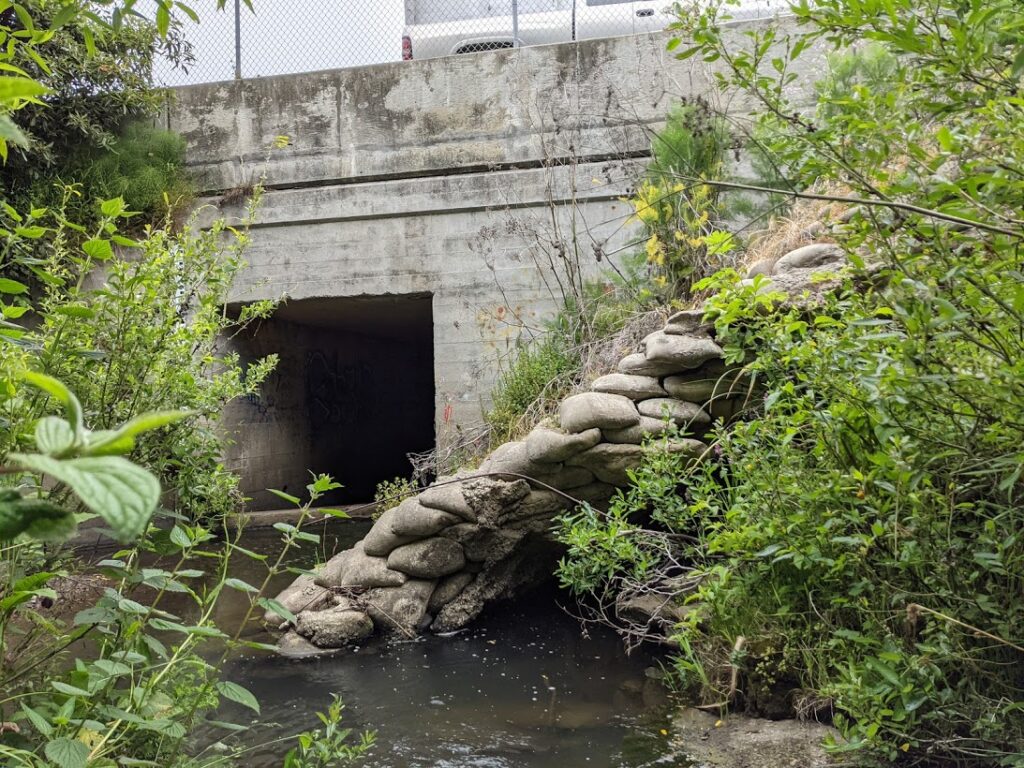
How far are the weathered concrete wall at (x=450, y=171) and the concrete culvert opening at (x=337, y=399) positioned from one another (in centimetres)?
56

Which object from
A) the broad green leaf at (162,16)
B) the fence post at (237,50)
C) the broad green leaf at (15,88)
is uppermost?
the fence post at (237,50)

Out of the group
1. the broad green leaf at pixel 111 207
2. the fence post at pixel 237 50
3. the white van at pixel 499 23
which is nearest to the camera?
the broad green leaf at pixel 111 207

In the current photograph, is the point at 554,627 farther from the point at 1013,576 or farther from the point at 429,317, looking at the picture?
the point at 429,317

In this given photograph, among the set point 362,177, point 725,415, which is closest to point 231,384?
point 725,415

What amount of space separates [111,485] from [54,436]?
0.07 meters

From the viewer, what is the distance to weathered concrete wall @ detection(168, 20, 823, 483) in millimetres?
7926

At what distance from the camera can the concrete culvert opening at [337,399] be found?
9469 millimetres

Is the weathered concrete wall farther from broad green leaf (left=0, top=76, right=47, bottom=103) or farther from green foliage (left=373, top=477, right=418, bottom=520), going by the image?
broad green leaf (left=0, top=76, right=47, bottom=103)

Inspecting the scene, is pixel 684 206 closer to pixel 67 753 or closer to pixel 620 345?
pixel 620 345

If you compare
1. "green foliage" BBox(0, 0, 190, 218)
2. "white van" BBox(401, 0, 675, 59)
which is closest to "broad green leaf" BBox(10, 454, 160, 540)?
"green foliage" BBox(0, 0, 190, 218)

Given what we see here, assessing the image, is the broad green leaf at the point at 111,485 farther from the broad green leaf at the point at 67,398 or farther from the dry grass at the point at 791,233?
the dry grass at the point at 791,233

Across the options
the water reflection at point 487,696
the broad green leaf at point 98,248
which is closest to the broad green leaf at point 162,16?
the broad green leaf at point 98,248

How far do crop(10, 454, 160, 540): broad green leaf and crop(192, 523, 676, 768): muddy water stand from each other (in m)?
3.07

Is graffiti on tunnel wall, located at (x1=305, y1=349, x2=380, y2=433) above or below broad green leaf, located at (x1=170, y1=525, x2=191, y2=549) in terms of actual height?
below
